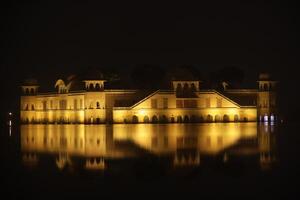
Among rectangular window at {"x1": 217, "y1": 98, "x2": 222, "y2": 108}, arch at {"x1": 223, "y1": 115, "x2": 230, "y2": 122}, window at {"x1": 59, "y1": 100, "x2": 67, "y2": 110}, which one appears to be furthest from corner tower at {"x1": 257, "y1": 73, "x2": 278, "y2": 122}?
window at {"x1": 59, "y1": 100, "x2": 67, "y2": 110}

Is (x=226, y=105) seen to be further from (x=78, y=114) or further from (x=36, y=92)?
(x=36, y=92)

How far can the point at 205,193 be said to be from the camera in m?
18.4

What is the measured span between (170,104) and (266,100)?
35.8 ft

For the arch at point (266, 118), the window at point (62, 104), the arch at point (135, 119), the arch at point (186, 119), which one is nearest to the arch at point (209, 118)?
the arch at point (186, 119)

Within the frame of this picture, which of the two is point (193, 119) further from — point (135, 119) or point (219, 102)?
point (135, 119)

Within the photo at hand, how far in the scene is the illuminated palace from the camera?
250 feet

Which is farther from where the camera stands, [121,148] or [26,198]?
[121,148]

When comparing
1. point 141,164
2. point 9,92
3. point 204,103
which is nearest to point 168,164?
point 141,164

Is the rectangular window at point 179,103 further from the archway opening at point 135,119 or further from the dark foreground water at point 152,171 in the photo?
the dark foreground water at point 152,171

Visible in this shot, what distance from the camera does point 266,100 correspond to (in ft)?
264

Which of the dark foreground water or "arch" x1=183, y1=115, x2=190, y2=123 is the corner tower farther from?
the dark foreground water

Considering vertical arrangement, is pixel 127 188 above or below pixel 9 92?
below

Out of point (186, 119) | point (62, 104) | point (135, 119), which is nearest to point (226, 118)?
point (186, 119)

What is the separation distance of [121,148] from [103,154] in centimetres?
334
